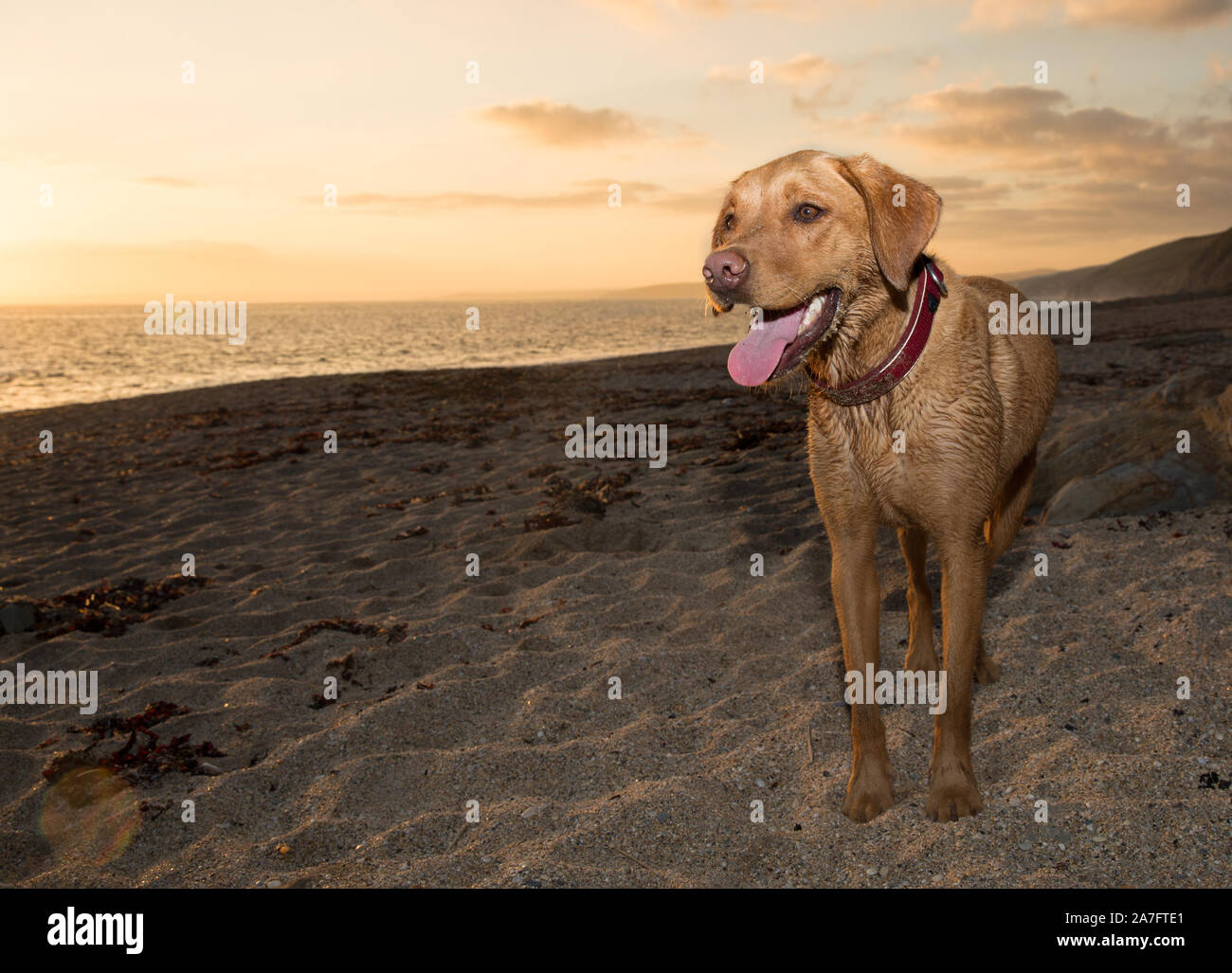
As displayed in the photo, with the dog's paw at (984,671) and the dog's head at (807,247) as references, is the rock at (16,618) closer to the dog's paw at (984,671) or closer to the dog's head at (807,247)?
the dog's head at (807,247)

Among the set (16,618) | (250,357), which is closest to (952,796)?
(16,618)

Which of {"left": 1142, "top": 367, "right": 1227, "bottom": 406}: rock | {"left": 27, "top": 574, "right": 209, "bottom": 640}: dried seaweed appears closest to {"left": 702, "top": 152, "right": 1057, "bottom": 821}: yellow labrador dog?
{"left": 1142, "top": 367, "right": 1227, "bottom": 406}: rock

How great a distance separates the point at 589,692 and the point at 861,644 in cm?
179

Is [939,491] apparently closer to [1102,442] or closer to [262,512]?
[1102,442]

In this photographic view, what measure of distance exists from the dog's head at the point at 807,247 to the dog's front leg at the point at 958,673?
1079mm

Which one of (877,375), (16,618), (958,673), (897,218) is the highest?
(897,218)

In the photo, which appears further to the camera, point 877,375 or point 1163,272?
point 1163,272

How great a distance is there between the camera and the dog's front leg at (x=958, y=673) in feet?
10.9

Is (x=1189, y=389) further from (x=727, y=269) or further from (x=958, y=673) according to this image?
(x=727, y=269)

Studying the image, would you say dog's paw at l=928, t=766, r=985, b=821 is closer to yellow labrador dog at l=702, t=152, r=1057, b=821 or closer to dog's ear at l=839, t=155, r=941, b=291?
yellow labrador dog at l=702, t=152, r=1057, b=821

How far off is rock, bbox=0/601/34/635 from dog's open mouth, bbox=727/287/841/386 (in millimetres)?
6044

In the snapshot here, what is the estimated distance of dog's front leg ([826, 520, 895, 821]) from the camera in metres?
3.44

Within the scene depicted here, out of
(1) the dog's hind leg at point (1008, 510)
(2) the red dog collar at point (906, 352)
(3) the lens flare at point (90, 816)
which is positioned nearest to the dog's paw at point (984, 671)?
(1) the dog's hind leg at point (1008, 510)

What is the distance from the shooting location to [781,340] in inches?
117
